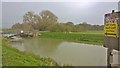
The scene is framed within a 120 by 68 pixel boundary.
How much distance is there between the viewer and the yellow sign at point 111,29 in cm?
421

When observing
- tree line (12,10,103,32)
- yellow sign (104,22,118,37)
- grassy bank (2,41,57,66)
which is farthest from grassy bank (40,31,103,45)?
yellow sign (104,22,118,37)

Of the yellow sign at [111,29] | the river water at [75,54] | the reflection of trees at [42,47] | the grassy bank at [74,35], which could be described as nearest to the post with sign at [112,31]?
the yellow sign at [111,29]

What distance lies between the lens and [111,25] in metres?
4.45

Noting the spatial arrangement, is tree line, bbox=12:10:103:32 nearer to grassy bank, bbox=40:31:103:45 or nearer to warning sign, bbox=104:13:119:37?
grassy bank, bbox=40:31:103:45

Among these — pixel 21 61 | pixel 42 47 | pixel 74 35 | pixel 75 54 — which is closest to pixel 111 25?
pixel 21 61

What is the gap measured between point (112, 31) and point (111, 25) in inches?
5.9

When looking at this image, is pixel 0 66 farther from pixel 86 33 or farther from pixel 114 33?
pixel 86 33

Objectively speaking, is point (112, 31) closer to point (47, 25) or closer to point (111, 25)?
point (111, 25)

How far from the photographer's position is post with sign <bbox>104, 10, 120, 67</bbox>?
413 centimetres

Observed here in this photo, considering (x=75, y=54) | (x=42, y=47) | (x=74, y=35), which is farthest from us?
(x=74, y=35)

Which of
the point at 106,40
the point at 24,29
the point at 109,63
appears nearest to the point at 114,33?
the point at 106,40

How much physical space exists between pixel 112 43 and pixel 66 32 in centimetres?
1822

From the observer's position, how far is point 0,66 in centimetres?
473

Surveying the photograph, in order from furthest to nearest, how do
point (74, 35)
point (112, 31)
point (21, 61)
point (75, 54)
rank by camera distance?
point (74, 35) → point (75, 54) → point (21, 61) → point (112, 31)
